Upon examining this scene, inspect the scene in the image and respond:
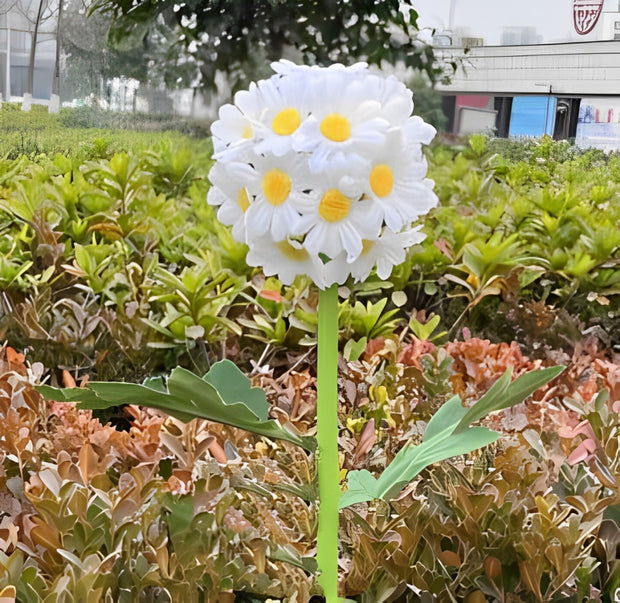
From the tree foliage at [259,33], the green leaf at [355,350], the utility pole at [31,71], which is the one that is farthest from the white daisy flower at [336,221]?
the tree foliage at [259,33]

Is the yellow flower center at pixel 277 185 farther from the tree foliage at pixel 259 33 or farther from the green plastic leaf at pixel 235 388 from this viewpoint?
the tree foliage at pixel 259 33

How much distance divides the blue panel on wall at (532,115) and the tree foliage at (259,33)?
70 centimetres

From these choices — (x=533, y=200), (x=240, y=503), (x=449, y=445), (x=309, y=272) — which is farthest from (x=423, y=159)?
(x=533, y=200)

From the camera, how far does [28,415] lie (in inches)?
44.6

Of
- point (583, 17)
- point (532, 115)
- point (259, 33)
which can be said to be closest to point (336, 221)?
point (532, 115)

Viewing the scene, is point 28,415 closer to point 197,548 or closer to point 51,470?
point 51,470

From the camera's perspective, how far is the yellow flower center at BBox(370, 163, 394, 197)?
0.77 m

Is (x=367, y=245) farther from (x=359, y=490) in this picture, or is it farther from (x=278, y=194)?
(x=359, y=490)

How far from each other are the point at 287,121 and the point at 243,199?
9 cm

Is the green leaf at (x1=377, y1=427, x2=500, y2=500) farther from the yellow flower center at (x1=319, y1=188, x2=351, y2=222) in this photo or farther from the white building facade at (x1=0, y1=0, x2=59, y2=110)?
the white building facade at (x1=0, y1=0, x2=59, y2=110)

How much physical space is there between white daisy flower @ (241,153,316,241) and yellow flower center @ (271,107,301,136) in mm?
28

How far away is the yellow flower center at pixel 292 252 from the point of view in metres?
0.80

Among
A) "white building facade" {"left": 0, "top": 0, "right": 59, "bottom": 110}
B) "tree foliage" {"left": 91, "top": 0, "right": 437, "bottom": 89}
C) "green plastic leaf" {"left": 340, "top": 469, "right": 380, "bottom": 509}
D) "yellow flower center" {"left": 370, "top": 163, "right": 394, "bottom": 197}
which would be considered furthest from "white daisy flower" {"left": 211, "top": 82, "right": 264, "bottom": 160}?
"tree foliage" {"left": 91, "top": 0, "right": 437, "bottom": 89}

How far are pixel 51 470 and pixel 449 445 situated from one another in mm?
421
